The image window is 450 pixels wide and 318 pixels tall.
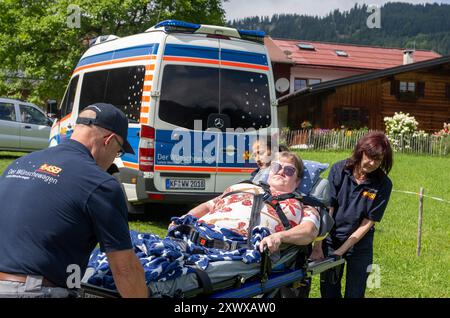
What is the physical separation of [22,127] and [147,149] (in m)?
10.9

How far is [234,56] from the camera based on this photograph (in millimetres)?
8805

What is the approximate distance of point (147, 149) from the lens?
8.23 meters

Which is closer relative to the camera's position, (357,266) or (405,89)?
(357,266)

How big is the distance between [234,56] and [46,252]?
6392 millimetres

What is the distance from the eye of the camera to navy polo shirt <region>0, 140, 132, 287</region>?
277 centimetres

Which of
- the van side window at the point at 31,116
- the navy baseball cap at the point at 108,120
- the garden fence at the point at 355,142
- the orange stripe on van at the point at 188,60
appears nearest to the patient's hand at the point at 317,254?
the navy baseball cap at the point at 108,120

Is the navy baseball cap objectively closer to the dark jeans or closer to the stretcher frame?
the stretcher frame

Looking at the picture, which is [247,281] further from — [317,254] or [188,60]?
[188,60]

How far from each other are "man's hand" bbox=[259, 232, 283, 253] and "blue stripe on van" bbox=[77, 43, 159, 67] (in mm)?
4842

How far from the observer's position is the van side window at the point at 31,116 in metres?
18.0

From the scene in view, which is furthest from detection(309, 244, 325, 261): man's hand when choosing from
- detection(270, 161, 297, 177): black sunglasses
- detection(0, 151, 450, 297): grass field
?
detection(0, 151, 450, 297): grass field

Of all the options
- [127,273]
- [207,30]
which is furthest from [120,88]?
[127,273]
